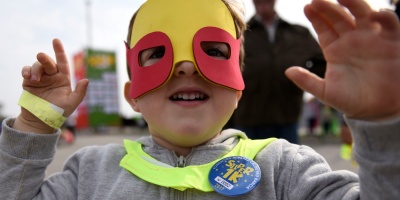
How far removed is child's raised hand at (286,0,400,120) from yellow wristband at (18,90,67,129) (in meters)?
0.85

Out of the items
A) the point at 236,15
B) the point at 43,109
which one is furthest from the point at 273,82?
the point at 43,109

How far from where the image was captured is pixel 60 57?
61.6 inches

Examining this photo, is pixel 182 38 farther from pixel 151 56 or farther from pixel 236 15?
pixel 236 15

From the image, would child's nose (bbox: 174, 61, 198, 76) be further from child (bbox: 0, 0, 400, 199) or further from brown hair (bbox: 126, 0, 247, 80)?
brown hair (bbox: 126, 0, 247, 80)

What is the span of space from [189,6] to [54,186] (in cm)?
77

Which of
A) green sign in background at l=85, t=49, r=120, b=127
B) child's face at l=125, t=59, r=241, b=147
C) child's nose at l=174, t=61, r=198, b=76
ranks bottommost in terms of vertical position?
green sign in background at l=85, t=49, r=120, b=127

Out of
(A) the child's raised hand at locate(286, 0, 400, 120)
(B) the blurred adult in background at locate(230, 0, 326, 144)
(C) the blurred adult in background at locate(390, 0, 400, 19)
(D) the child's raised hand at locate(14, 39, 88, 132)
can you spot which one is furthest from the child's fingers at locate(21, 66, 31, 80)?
(C) the blurred adult in background at locate(390, 0, 400, 19)

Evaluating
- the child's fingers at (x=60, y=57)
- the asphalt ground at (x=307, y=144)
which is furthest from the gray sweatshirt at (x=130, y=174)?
the asphalt ground at (x=307, y=144)

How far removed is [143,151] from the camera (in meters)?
1.53

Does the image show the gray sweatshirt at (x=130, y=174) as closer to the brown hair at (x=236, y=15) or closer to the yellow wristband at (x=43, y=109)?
the yellow wristband at (x=43, y=109)

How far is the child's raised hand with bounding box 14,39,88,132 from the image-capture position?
150cm

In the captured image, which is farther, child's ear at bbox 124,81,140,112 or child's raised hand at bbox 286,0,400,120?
child's ear at bbox 124,81,140,112

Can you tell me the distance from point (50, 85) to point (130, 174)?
17.2 inches

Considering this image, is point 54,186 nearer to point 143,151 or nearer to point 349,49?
point 143,151
